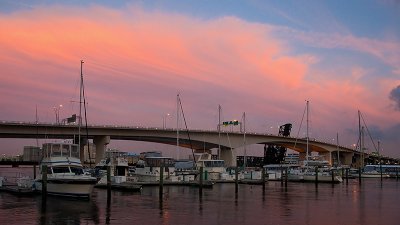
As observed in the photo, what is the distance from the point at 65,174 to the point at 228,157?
3760 inches

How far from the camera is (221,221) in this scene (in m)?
31.1

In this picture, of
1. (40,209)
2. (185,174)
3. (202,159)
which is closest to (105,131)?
(202,159)

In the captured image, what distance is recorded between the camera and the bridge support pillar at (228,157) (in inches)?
5251

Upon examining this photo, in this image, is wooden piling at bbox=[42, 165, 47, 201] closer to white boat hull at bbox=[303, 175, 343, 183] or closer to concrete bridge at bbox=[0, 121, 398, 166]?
concrete bridge at bbox=[0, 121, 398, 166]

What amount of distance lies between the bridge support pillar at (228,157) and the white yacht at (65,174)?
88483 millimetres

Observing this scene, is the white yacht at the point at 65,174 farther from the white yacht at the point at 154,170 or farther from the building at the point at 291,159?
the building at the point at 291,159

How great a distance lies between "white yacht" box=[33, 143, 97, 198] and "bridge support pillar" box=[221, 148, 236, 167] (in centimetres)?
8848

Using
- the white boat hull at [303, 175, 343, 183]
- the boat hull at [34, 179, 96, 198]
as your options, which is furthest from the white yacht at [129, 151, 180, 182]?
the white boat hull at [303, 175, 343, 183]

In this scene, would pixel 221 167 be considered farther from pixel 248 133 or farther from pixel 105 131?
pixel 248 133

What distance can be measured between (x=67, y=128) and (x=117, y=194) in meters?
60.5

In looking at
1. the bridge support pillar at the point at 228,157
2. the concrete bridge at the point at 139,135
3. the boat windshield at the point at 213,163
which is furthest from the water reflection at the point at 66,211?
the bridge support pillar at the point at 228,157

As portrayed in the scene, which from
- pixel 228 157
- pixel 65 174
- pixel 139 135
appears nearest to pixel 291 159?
pixel 228 157

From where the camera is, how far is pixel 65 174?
42.3 meters

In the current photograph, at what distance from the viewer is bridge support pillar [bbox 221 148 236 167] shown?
13338 cm
